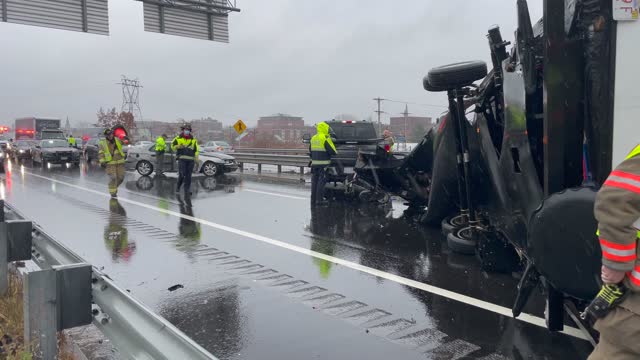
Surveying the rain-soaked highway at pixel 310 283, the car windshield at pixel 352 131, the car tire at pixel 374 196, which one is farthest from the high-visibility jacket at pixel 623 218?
the car windshield at pixel 352 131

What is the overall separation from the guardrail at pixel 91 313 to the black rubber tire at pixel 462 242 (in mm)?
4572

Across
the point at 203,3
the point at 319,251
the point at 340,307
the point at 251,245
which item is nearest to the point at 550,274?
the point at 340,307

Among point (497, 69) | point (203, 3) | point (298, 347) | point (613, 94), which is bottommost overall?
point (298, 347)

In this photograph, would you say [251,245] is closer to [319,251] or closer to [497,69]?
[319,251]

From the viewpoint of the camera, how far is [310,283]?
550 cm

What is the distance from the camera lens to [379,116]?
5631 cm

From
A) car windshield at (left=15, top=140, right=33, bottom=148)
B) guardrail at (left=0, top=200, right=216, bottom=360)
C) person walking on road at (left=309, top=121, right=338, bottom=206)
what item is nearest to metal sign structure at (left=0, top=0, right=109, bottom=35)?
person walking on road at (left=309, top=121, right=338, bottom=206)

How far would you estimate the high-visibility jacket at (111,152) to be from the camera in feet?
41.1

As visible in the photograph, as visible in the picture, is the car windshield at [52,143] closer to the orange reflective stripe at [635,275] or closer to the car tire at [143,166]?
the car tire at [143,166]

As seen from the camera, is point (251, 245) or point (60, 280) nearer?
point (60, 280)

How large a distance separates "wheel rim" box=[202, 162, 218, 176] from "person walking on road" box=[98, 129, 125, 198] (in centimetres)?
585

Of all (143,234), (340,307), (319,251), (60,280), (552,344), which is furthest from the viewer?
(143,234)

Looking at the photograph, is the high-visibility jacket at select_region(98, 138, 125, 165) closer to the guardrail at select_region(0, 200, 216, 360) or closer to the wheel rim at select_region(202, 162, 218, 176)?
the wheel rim at select_region(202, 162, 218, 176)

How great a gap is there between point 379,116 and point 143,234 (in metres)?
49.7
